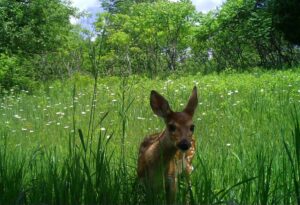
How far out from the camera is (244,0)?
23.6 m

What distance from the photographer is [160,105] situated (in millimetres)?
3764

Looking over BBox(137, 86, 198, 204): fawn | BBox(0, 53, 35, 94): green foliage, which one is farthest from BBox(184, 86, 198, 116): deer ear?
BBox(0, 53, 35, 94): green foliage

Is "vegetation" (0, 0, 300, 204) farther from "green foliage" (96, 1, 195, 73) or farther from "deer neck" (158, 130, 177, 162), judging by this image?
"deer neck" (158, 130, 177, 162)

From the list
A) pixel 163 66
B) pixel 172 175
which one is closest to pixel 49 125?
pixel 172 175

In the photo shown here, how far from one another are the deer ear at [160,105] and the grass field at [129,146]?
0.74 feet

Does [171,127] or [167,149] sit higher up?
[171,127]

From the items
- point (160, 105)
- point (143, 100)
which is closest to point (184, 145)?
point (160, 105)

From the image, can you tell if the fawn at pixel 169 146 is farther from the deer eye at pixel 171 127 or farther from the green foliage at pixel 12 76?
the green foliage at pixel 12 76

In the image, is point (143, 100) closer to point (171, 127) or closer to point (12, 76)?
point (171, 127)

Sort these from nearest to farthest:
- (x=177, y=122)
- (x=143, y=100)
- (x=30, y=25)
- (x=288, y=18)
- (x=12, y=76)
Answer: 1. (x=177, y=122)
2. (x=143, y=100)
3. (x=12, y=76)
4. (x=288, y=18)
5. (x=30, y=25)

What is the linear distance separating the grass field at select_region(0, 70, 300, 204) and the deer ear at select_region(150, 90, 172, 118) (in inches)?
8.9

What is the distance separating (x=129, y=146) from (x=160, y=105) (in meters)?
2.35

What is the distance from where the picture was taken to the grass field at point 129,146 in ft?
8.58

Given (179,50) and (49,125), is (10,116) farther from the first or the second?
(179,50)
